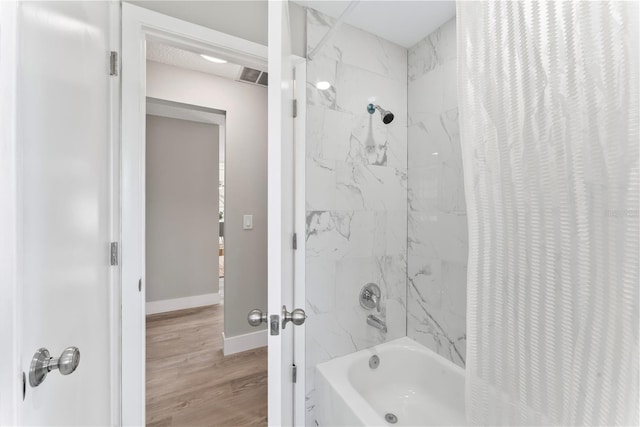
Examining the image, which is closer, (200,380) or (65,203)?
(65,203)

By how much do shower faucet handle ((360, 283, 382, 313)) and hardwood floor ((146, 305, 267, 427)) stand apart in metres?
0.92

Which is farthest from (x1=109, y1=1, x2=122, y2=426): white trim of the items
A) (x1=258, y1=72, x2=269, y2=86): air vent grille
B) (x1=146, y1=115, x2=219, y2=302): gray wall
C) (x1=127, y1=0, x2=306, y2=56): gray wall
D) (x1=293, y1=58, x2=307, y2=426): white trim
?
(x1=146, y1=115, x2=219, y2=302): gray wall

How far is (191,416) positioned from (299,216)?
1395mm

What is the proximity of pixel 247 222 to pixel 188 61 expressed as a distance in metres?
1.40

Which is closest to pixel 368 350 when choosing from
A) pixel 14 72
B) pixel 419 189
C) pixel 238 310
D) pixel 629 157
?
pixel 419 189

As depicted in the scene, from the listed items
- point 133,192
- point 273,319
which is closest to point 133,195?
point 133,192

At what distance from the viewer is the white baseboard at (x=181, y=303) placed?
2.94 m

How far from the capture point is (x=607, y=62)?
1.08 feet

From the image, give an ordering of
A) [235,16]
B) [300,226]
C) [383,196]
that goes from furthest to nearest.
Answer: [383,196]
[300,226]
[235,16]

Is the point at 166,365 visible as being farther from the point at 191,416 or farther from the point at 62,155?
the point at 62,155

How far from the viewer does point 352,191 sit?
1495mm

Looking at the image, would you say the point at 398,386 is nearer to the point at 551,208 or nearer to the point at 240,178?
the point at 551,208

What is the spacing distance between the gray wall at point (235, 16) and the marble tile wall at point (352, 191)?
72 millimetres

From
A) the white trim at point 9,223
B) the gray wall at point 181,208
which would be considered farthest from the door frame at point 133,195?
the gray wall at point 181,208
